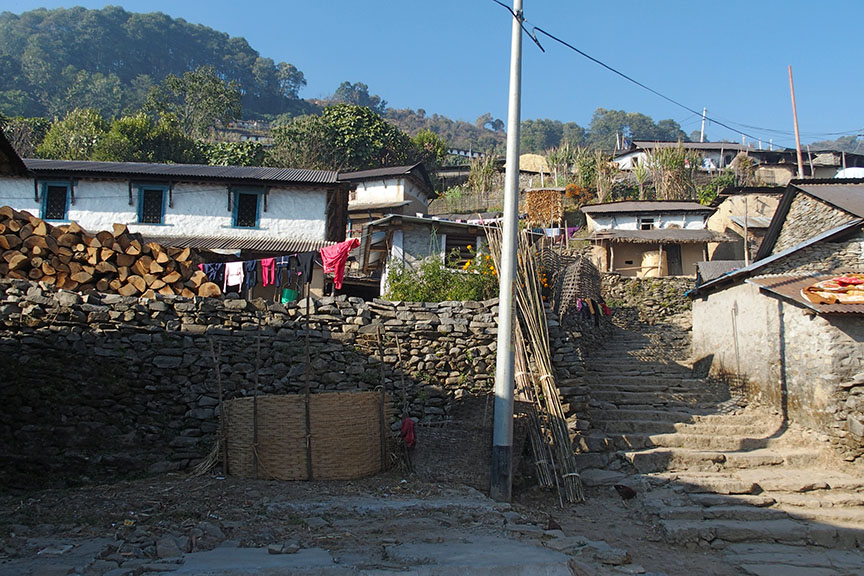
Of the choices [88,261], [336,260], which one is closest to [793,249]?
[336,260]

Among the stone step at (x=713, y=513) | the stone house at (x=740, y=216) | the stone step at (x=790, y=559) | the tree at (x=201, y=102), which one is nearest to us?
the stone step at (x=790, y=559)

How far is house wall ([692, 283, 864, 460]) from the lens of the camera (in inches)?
380

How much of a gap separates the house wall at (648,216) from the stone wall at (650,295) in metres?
5.97

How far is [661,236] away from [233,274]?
64.8 feet

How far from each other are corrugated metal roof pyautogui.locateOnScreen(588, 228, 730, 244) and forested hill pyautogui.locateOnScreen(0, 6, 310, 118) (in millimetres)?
73751

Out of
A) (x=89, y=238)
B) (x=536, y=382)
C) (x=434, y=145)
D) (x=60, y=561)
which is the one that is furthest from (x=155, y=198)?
(x=434, y=145)

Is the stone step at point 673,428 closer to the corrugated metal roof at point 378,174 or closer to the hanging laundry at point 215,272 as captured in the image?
the hanging laundry at point 215,272

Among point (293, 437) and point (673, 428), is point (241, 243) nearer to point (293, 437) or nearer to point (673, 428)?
point (293, 437)

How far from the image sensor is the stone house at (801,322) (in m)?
9.75

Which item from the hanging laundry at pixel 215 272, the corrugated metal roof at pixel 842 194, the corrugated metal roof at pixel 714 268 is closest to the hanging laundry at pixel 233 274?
the hanging laundry at pixel 215 272

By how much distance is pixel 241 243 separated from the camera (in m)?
17.7

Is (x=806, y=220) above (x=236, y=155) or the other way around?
the other way around

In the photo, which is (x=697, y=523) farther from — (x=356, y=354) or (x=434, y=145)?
(x=434, y=145)

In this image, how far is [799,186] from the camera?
1423 cm
